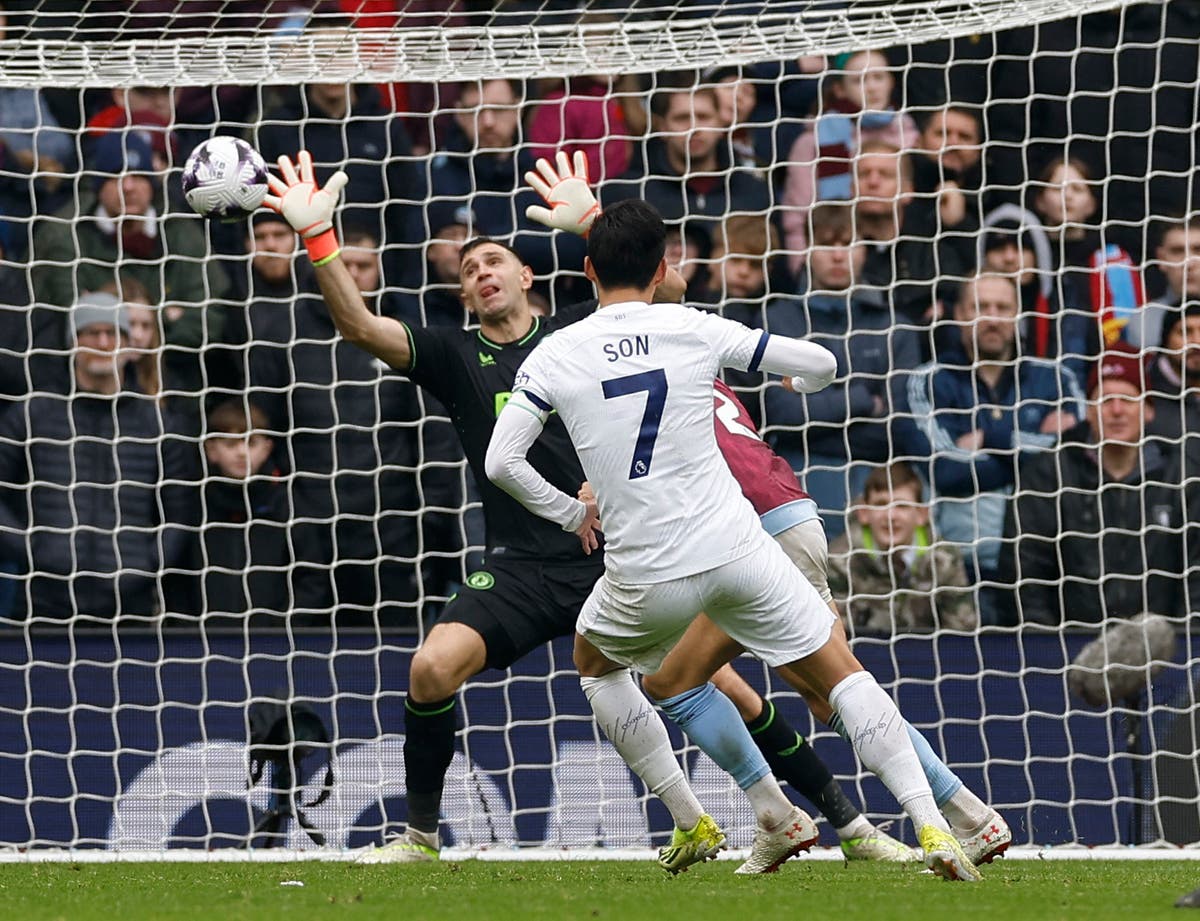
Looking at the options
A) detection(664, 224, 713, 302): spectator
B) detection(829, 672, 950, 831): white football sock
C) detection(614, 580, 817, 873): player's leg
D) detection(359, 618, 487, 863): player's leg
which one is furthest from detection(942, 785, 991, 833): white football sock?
detection(664, 224, 713, 302): spectator

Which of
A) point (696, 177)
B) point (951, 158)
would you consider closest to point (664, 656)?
point (696, 177)

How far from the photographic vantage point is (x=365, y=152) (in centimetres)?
787

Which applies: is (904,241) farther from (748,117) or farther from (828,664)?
(828,664)

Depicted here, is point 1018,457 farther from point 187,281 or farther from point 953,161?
point 187,281

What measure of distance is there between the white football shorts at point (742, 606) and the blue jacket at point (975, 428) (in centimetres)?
313

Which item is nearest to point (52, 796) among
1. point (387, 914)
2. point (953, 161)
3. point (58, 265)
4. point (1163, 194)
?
point (58, 265)

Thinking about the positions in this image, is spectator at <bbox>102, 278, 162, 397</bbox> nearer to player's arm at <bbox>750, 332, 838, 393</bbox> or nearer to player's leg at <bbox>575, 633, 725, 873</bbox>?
player's leg at <bbox>575, 633, 725, 873</bbox>

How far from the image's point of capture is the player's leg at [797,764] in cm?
566

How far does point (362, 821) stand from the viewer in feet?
22.4

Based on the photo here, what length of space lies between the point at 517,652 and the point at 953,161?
3.53 m

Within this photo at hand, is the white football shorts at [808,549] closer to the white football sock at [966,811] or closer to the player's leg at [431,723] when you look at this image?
the white football sock at [966,811]

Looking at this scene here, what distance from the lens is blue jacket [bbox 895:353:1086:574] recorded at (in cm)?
728

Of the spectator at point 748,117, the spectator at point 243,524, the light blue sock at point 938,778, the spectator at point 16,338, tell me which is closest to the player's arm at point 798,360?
the light blue sock at point 938,778

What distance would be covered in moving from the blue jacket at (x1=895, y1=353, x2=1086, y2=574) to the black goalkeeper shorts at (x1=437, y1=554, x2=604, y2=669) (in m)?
2.13
